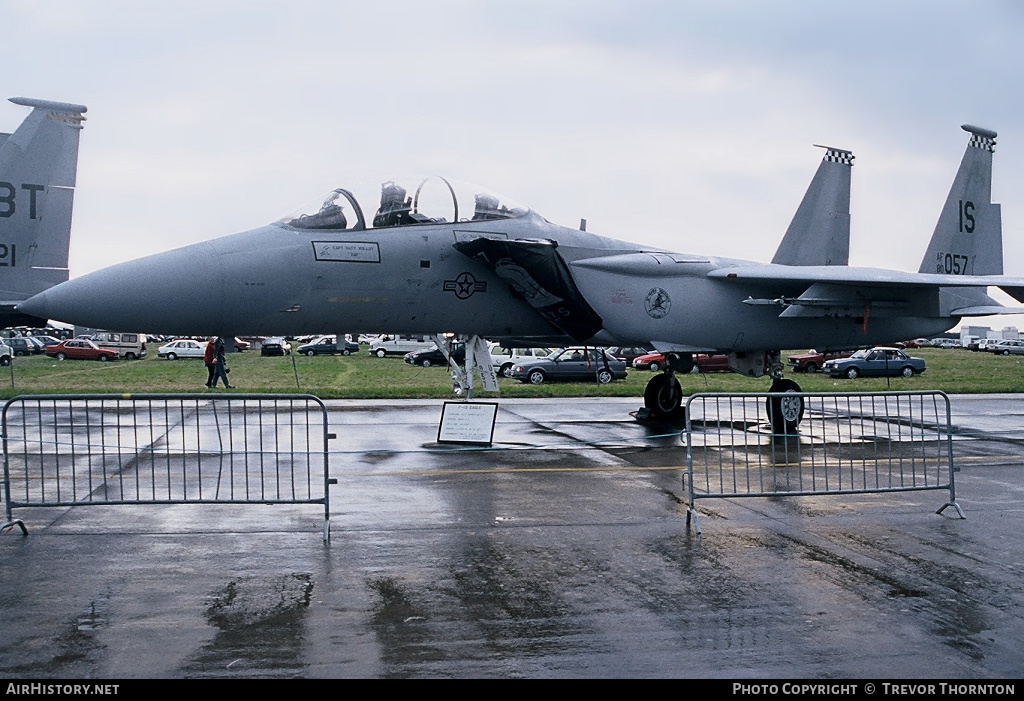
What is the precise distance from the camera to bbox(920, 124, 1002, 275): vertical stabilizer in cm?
1861

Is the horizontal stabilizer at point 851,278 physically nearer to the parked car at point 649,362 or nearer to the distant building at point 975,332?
the parked car at point 649,362

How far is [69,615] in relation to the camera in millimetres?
5137

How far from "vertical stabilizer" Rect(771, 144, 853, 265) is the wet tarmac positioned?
880 cm

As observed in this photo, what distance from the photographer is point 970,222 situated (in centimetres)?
1888

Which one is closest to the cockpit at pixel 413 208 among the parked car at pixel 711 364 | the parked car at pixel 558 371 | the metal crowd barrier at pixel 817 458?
the metal crowd barrier at pixel 817 458

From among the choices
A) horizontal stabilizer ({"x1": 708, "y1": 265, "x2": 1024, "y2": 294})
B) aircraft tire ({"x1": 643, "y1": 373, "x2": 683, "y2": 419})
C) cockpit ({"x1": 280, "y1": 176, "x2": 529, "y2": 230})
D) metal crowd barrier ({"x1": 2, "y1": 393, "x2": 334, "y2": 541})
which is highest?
cockpit ({"x1": 280, "y1": 176, "x2": 529, "y2": 230})

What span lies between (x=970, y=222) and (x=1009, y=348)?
61534 millimetres

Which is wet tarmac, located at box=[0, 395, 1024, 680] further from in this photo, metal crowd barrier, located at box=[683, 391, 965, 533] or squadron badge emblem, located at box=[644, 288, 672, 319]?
squadron badge emblem, located at box=[644, 288, 672, 319]

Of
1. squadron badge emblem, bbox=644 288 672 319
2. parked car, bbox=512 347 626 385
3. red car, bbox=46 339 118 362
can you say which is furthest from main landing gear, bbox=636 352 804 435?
red car, bbox=46 339 118 362

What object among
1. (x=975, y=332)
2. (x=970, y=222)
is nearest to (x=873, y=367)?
(x=970, y=222)

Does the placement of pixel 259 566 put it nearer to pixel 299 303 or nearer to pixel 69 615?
pixel 69 615

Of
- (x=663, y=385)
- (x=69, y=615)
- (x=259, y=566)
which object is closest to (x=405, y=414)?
(x=663, y=385)

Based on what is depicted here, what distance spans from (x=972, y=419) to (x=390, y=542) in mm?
13609
